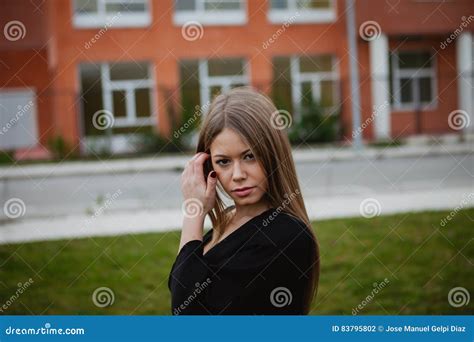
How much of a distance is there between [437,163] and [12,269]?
2920 mm

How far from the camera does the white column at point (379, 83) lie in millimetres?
3961

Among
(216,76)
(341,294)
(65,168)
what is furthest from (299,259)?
(216,76)

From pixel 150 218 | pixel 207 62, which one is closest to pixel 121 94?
pixel 207 62

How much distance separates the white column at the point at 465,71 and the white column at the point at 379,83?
0.49 meters

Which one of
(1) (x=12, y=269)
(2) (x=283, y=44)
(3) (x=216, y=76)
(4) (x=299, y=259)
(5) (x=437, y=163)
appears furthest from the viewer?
(3) (x=216, y=76)

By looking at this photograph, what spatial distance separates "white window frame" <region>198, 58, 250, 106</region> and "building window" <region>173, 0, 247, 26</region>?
1.82 feet

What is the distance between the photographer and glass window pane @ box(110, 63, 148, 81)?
593cm

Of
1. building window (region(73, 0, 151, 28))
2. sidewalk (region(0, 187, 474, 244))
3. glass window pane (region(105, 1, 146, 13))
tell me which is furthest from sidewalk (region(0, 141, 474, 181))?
glass window pane (region(105, 1, 146, 13))

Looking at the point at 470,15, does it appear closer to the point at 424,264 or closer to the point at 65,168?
the point at 424,264

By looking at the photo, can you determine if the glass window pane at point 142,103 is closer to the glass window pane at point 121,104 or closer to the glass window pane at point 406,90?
the glass window pane at point 121,104

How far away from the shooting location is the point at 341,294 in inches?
103

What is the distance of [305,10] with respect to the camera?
4867 millimetres

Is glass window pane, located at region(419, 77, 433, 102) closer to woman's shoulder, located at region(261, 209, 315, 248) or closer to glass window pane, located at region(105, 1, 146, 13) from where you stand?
glass window pane, located at region(105, 1, 146, 13)

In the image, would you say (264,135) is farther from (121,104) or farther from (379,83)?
(121,104)
